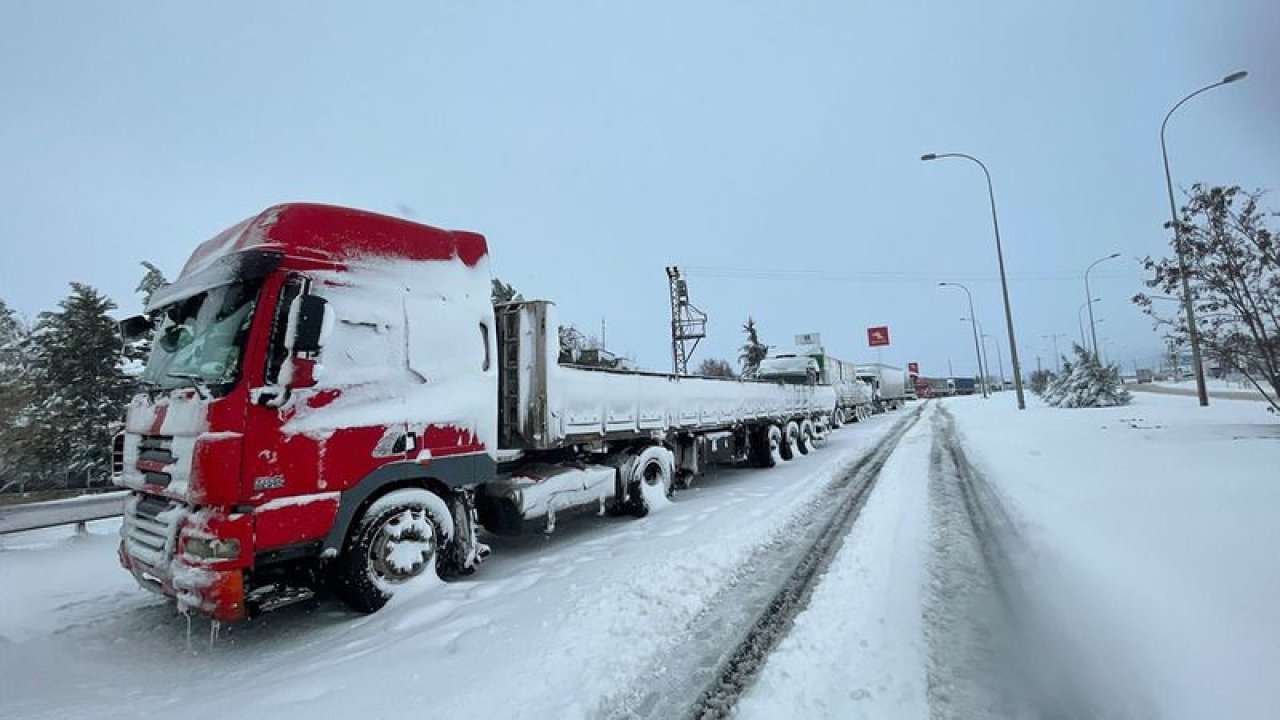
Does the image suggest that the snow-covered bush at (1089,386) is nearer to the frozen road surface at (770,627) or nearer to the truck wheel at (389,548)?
the frozen road surface at (770,627)

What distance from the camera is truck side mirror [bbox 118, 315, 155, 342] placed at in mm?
5051

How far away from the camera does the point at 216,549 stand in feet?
11.6

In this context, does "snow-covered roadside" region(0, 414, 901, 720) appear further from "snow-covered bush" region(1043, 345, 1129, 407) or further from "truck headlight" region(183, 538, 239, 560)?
"snow-covered bush" region(1043, 345, 1129, 407)

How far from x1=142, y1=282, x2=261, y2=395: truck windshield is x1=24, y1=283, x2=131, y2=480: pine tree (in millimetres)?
21330

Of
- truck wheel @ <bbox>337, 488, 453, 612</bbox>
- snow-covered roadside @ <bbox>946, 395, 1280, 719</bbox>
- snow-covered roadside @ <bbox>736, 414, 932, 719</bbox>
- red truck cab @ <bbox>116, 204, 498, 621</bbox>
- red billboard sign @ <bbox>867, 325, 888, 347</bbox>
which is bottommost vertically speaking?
snow-covered roadside @ <bbox>736, 414, 932, 719</bbox>

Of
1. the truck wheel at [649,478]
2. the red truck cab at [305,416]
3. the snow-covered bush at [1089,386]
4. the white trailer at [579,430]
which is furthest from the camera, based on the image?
the snow-covered bush at [1089,386]

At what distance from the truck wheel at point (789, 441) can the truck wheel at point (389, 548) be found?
33.4 feet

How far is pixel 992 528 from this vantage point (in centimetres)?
594

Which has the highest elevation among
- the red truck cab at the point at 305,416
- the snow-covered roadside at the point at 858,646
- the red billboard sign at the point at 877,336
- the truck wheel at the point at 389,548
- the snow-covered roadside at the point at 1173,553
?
the red billboard sign at the point at 877,336

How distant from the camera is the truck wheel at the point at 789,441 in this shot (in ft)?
44.6

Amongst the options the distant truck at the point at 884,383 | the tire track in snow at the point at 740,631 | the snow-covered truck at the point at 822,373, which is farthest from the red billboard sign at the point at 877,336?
the tire track in snow at the point at 740,631

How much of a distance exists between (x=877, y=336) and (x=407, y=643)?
54.1 meters

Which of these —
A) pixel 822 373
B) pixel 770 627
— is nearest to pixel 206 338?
pixel 770 627

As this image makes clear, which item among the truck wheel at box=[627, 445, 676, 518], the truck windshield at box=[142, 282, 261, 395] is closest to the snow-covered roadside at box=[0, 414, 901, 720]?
the truck wheel at box=[627, 445, 676, 518]
